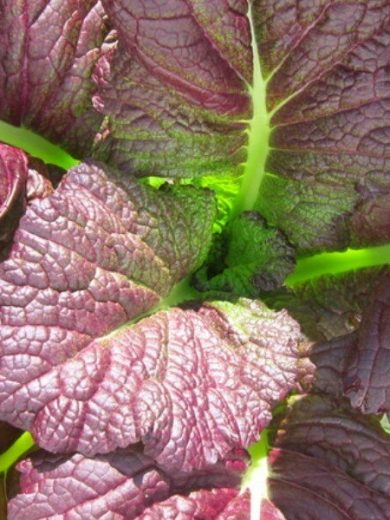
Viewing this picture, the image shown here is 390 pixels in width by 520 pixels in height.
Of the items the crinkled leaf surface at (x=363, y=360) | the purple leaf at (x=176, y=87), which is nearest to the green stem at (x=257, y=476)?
the crinkled leaf surface at (x=363, y=360)

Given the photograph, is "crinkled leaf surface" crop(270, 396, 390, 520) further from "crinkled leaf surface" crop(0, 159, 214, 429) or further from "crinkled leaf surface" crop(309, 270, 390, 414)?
"crinkled leaf surface" crop(0, 159, 214, 429)

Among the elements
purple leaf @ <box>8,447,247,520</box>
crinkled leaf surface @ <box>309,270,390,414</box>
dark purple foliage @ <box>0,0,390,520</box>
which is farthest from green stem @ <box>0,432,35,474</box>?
crinkled leaf surface @ <box>309,270,390,414</box>

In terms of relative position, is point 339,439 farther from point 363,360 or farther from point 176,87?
point 176,87

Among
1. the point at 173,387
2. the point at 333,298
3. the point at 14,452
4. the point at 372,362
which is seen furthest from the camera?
the point at 333,298

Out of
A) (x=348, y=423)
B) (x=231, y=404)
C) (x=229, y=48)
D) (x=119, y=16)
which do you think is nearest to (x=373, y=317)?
(x=348, y=423)

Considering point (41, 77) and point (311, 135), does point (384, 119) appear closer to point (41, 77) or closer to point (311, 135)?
point (311, 135)

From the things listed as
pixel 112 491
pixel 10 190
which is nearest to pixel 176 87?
pixel 10 190
